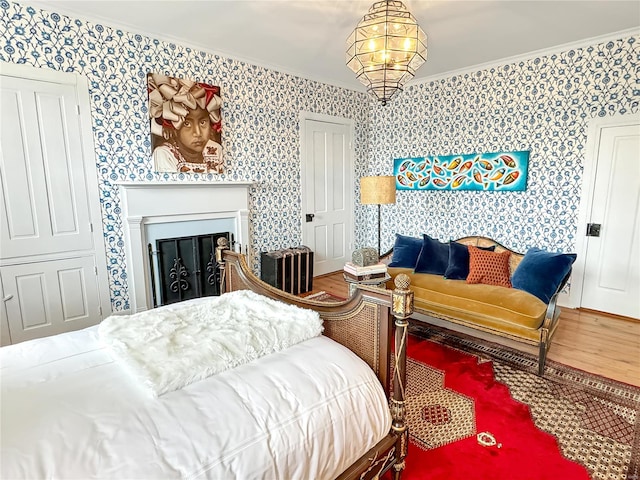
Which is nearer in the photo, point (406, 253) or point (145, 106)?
point (145, 106)

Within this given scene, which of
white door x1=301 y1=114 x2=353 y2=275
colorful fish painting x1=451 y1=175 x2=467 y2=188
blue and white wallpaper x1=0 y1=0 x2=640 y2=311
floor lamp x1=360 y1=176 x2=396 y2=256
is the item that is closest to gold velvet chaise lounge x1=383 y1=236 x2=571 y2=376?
floor lamp x1=360 y1=176 x2=396 y2=256

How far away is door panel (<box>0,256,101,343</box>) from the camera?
115 inches

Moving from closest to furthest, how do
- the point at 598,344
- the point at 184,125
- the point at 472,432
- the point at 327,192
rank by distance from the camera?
the point at 472,432, the point at 598,344, the point at 184,125, the point at 327,192

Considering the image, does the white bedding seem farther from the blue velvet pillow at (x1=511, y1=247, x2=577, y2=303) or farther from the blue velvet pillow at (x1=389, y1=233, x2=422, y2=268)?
the blue velvet pillow at (x1=389, y1=233, x2=422, y2=268)

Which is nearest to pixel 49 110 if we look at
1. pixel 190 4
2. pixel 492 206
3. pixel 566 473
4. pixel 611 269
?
pixel 190 4

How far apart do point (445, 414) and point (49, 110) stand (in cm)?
385

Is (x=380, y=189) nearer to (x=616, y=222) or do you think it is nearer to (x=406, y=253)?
(x=406, y=253)

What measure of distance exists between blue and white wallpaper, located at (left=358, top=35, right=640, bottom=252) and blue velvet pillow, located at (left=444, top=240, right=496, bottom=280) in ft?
2.80

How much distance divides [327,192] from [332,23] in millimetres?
2414

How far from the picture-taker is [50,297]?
3086mm

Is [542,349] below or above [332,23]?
below

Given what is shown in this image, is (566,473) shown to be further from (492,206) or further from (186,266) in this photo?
(186,266)

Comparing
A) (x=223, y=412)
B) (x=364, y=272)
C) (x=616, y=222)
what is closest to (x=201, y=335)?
(x=223, y=412)

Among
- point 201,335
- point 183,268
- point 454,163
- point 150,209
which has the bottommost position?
point 183,268
